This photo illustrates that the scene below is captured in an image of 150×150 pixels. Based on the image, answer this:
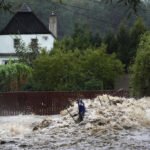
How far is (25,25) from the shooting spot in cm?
8281

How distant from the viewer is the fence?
44969 millimetres

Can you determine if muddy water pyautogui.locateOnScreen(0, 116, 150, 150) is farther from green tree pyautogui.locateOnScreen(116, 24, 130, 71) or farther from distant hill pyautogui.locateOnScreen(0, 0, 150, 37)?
distant hill pyautogui.locateOnScreen(0, 0, 150, 37)

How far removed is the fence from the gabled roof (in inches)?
1446

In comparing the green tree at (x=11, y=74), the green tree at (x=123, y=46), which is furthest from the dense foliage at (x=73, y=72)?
the green tree at (x=123, y=46)

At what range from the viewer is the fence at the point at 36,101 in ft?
148

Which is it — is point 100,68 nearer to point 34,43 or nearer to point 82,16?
point 34,43

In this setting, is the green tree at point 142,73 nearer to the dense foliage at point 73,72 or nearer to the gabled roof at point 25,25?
the dense foliage at point 73,72

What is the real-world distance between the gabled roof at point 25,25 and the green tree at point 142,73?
121 feet

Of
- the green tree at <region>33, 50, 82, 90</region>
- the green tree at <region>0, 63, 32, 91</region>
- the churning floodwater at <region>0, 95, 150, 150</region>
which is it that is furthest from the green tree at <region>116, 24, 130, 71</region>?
the churning floodwater at <region>0, 95, 150, 150</region>

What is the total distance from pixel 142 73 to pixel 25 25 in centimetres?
3993

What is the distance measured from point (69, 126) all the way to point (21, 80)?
33.8 meters

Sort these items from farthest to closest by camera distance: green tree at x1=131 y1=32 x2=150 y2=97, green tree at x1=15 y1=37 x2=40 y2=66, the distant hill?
the distant hill, green tree at x1=15 y1=37 x2=40 y2=66, green tree at x1=131 y1=32 x2=150 y2=97

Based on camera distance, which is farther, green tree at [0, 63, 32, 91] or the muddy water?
green tree at [0, 63, 32, 91]

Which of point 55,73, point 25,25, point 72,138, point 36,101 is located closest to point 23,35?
point 25,25
